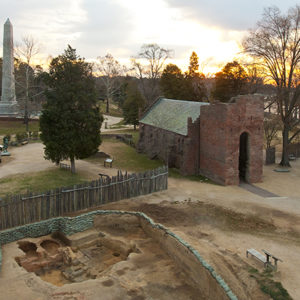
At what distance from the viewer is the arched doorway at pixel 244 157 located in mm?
25672

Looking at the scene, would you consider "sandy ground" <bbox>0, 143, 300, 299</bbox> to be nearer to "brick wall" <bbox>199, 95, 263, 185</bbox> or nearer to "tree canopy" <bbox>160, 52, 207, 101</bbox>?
"brick wall" <bbox>199, 95, 263, 185</bbox>

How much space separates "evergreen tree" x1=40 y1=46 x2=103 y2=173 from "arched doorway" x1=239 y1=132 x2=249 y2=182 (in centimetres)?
1175

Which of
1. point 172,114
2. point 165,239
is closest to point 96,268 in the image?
point 165,239

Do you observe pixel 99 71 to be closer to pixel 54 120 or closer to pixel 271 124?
pixel 271 124

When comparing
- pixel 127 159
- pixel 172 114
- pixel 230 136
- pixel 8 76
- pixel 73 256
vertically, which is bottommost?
pixel 73 256

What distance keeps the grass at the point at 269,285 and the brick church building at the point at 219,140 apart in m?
12.4

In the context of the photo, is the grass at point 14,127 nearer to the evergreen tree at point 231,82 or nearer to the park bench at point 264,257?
the evergreen tree at point 231,82

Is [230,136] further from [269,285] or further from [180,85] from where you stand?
[180,85]

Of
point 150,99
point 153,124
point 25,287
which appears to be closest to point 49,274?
point 25,287

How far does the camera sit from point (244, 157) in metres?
26.5

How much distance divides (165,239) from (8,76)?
4391cm

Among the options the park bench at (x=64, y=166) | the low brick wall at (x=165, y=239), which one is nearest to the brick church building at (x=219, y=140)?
the park bench at (x=64, y=166)

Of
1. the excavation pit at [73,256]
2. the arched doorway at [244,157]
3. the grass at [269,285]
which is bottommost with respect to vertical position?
the excavation pit at [73,256]

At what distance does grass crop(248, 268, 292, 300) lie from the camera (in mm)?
10727
